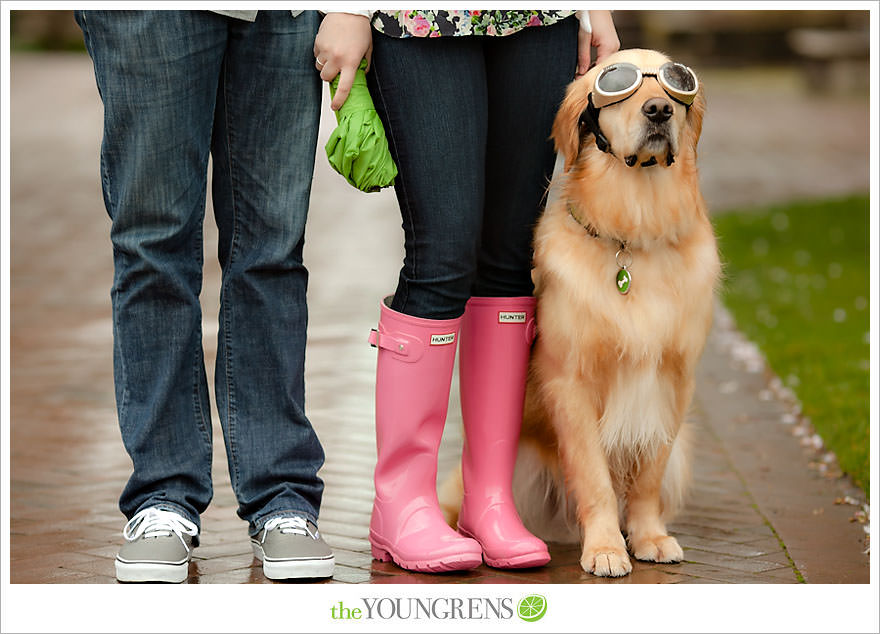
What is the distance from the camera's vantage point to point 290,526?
286 centimetres

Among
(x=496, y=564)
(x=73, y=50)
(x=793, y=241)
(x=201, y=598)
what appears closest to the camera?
(x=201, y=598)

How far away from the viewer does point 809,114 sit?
17.9 meters

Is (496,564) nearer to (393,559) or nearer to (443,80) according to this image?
(393,559)

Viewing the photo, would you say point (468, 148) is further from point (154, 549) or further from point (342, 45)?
point (154, 549)

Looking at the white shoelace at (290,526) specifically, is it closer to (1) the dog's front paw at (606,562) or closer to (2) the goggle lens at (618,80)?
(1) the dog's front paw at (606,562)

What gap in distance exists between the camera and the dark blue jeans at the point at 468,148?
9.11 feet

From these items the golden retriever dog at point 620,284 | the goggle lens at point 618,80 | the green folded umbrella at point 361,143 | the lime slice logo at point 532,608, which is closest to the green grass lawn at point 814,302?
the golden retriever dog at point 620,284

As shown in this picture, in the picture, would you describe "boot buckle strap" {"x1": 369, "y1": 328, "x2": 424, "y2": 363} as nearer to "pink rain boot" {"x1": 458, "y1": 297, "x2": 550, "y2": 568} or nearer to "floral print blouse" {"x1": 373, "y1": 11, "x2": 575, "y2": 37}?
"pink rain boot" {"x1": 458, "y1": 297, "x2": 550, "y2": 568}

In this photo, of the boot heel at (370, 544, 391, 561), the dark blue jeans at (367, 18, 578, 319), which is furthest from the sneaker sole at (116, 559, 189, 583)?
the dark blue jeans at (367, 18, 578, 319)

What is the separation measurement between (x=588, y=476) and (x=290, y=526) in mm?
786

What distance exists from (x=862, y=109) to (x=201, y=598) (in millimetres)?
18158

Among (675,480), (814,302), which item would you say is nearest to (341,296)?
(814,302)

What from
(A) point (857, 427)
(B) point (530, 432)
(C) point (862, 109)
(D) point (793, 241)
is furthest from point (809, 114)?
(B) point (530, 432)

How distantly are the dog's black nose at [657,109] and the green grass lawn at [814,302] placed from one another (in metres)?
0.56
